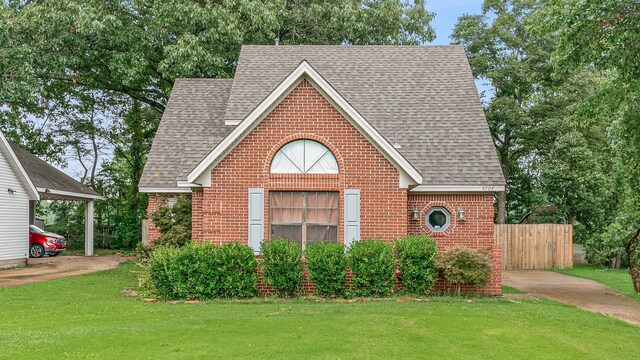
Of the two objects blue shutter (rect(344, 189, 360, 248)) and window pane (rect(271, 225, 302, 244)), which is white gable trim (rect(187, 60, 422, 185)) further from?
window pane (rect(271, 225, 302, 244))

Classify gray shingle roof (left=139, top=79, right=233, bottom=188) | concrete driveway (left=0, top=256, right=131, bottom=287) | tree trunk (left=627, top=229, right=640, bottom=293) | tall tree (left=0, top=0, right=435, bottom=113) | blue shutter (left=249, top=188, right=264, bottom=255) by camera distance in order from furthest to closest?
tall tree (left=0, top=0, right=435, bottom=113) < concrete driveway (left=0, top=256, right=131, bottom=287) < gray shingle roof (left=139, top=79, right=233, bottom=188) < tree trunk (left=627, top=229, right=640, bottom=293) < blue shutter (left=249, top=188, right=264, bottom=255)

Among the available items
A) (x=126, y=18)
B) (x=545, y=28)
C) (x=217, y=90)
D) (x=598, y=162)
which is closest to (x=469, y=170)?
(x=545, y=28)

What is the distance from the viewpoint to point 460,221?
50.2 feet

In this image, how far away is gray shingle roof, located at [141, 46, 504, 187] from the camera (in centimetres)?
1619

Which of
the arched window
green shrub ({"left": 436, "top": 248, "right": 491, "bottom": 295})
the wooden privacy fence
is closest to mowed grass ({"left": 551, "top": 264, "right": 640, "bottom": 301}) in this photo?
the wooden privacy fence

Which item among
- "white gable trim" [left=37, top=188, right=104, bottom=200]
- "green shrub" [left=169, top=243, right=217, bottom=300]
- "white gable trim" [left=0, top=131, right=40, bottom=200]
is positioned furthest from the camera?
"white gable trim" [left=37, top=188, right=104, bottom=200]

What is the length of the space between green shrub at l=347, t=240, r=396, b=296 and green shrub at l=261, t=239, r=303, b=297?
1.25m

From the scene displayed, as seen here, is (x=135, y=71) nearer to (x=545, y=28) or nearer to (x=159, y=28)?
(x=159, y=28)

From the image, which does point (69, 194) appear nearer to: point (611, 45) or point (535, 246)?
point (535, 246)

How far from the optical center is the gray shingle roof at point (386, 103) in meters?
16.2

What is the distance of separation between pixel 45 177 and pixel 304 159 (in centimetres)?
1704

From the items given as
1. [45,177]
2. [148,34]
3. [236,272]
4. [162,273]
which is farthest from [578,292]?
[45,177]

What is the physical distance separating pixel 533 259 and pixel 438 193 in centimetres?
1090

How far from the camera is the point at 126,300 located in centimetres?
1323
